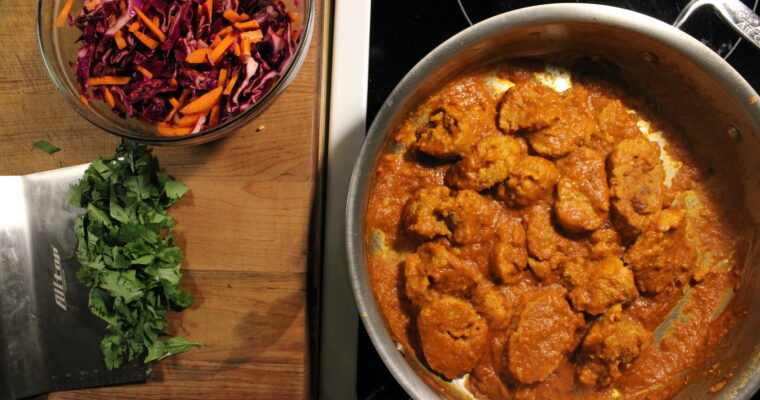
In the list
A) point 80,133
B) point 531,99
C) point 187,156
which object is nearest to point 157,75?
point 187,156

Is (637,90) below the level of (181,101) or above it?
above

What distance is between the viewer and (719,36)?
2098 millimetres

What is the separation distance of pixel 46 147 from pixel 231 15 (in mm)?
894

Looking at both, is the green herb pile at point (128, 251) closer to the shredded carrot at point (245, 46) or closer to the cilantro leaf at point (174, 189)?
the cilantro leaf at point (174, 189)

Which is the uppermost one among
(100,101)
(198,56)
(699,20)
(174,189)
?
(699,20)

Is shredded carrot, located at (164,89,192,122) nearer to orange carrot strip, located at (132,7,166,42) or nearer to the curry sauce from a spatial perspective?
orange carrot strip, located at (132,7,166,42)

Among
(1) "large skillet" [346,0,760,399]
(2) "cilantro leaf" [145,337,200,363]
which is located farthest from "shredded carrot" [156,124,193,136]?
(2) "cilantro leaf" [145,337,200,363]

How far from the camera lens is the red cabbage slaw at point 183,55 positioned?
1.85 meters

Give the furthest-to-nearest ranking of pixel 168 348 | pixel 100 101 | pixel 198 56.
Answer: pixel 168 348
pixel 100 101
pixel 198 56

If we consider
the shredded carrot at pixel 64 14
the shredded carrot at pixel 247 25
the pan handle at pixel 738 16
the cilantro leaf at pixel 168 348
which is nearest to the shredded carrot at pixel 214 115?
the shredded carrot at pixel 247 25

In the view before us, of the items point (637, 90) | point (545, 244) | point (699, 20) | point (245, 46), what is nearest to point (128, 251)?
point (245, 46)

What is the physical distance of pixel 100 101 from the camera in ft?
6.46

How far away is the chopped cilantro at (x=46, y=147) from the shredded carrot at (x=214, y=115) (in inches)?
26.4

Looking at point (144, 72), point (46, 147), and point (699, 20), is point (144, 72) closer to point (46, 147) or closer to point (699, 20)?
point (46, 147)
